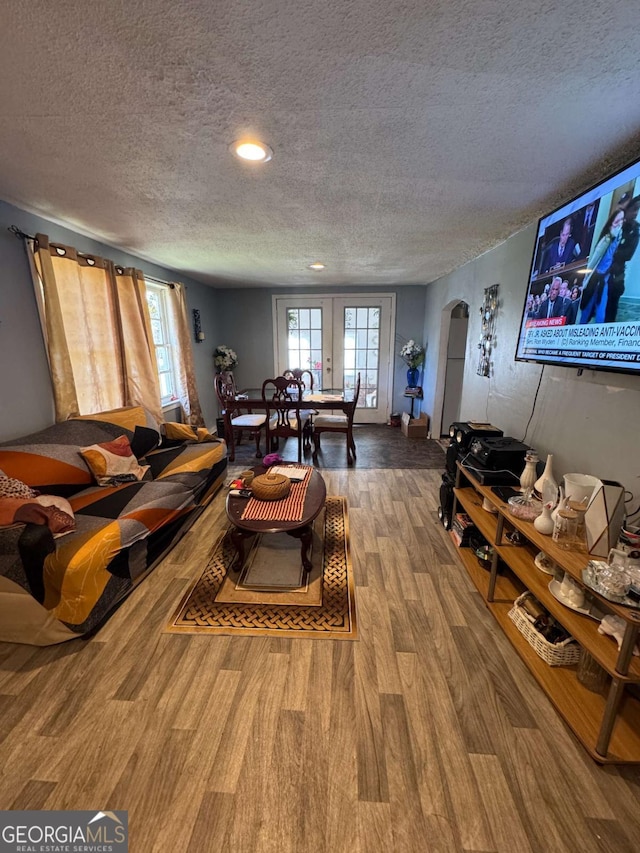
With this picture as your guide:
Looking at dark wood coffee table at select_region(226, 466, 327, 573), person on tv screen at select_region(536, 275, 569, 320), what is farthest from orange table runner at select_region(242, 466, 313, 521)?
person on tv screen at select_region(536, 275, 569, 320)

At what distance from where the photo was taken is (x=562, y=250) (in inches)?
68.9

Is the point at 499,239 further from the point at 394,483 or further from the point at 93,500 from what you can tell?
the point at 93,500


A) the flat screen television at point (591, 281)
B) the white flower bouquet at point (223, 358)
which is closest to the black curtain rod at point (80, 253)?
the white flower bouquet at point (223, 358)

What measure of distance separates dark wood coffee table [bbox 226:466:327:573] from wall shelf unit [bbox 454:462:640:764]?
1.00 meters

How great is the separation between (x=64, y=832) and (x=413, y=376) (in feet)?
17.2

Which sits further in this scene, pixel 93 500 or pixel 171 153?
pixel 93 500

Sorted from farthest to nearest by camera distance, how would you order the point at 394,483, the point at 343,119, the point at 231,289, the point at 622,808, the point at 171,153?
the point at 231,289 < the point at 394,483 < the point at 171,153 < the point at 343,119 < the point at 622,808

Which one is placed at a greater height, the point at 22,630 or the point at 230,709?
the point at 22,630

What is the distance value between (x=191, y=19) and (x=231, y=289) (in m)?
4.91

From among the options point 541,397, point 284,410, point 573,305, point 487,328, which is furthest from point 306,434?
point 573,305

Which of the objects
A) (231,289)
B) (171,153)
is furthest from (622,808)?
(231,289)

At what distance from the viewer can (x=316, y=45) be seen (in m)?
0.92

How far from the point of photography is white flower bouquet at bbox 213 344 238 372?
5.35 m

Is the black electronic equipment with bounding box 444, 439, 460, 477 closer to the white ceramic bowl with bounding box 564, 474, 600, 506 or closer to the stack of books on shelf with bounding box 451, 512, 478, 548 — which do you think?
the stack of books on shelf with bounding box 451, 512, 478, 548
